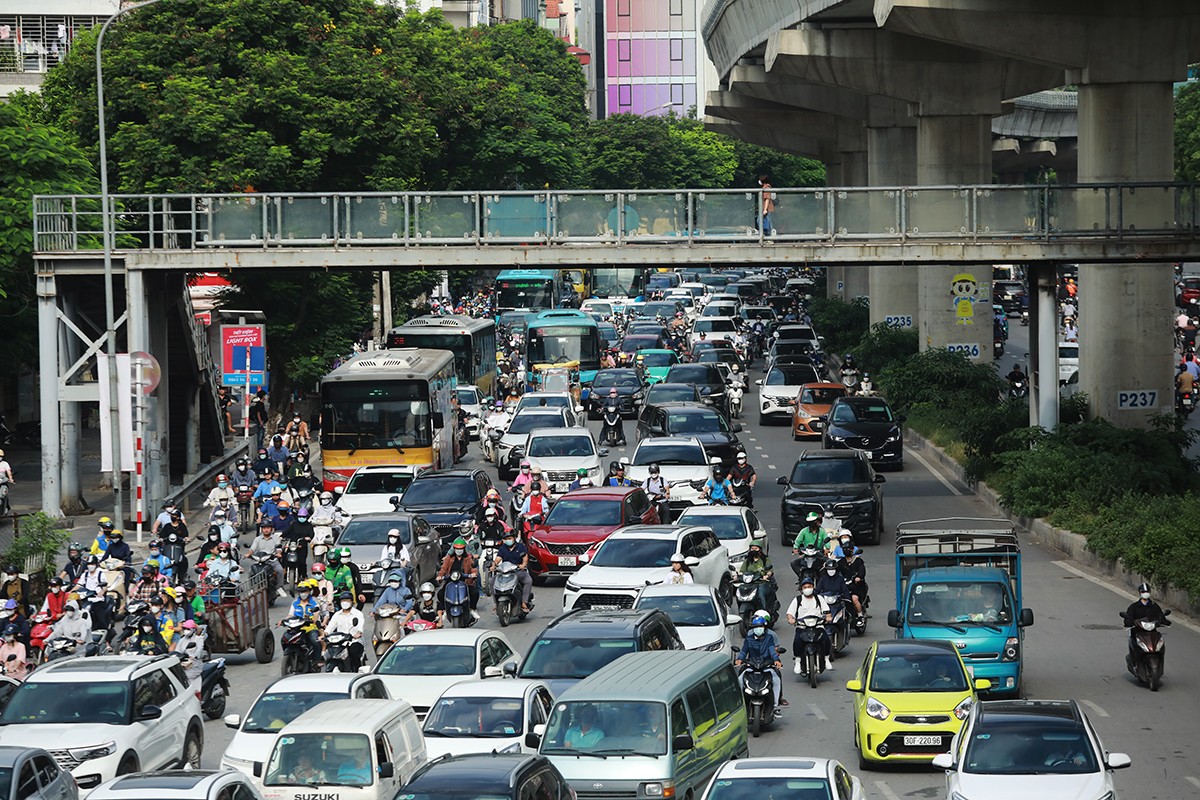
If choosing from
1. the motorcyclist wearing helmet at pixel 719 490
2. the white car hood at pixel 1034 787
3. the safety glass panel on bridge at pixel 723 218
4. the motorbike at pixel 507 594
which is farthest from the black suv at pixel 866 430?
the white car hood at pixel 1034 787

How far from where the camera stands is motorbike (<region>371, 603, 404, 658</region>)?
82.5 ft

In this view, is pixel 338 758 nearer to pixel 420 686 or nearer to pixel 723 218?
pixel 420 686

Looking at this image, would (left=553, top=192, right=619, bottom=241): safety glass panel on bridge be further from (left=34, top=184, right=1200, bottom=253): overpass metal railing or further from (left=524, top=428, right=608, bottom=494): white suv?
(left=524, top=428, right=608, bottom=494): white suv

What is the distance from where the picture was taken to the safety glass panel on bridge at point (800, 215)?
39438 millimetres

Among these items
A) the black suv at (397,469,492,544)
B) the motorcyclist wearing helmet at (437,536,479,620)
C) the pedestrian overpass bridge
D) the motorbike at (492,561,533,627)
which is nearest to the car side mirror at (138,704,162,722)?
the motorcyclist wearing helmet at (437,536,479,620)

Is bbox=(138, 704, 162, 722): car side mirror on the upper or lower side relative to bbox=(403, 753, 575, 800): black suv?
lower

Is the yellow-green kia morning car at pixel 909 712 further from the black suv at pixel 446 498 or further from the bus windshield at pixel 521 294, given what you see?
the bus windshield at pixel 521 294

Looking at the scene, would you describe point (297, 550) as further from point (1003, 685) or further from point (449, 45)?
point (449, 45)

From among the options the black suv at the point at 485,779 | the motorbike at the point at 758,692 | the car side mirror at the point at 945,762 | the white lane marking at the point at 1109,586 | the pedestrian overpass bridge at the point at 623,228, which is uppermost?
the pedestrian overpass bridge at the point at 623,228

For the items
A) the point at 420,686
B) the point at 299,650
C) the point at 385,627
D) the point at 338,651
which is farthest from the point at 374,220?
the point at 420,686

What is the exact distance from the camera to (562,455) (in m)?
40.4

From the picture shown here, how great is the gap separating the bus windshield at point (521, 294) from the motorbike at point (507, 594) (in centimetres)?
6438

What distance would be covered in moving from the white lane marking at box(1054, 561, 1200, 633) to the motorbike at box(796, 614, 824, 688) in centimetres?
629

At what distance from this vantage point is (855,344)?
74812mm
